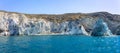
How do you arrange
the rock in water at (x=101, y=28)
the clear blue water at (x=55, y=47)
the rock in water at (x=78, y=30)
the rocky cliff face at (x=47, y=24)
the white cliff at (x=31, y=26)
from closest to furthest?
the clear blue water at (x=55, y=47), the rock in water at (x=101, y=28), the white cliff at (x=31, y=26), the rocky cliff face at (x=47, y=24), the rock in water at (x=78, y=30)

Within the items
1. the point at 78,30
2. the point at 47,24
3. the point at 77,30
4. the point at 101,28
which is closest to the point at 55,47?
the point at 101,28

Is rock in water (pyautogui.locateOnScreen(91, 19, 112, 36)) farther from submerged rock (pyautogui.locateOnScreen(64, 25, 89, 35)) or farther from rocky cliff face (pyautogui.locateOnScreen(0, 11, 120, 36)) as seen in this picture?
rocky cliff face (pyautogui.locateOnScreen(0, 11, 120, 36))

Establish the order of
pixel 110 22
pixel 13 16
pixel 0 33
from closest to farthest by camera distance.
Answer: pixel 0 33 < pixel 13 16 < pixel 110 22

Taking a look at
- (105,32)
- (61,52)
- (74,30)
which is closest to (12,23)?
(74,30)

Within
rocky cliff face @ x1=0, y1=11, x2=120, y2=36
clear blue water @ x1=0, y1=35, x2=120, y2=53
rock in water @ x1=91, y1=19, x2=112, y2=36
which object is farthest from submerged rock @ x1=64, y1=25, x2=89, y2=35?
clear blue water @ x1=0, y1=35, x2=120, y2=53

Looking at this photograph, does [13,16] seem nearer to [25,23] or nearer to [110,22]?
[25,23]

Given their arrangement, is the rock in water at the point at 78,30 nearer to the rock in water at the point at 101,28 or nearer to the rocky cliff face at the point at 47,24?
the rocky cliff face at the point at 47,24

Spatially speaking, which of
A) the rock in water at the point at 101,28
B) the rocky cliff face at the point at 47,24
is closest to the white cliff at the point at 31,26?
the rocky cliff face at the point at 47,24

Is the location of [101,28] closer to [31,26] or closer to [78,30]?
[78,30]
